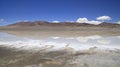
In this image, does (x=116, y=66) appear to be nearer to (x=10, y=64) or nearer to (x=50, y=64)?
(x=50, y=64)

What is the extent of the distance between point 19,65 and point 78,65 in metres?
1.97

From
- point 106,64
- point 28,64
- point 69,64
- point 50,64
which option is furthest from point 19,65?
point 106,64

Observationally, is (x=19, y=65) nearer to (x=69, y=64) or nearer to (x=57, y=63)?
(x=57, y=63)

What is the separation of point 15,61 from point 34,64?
0.87 m

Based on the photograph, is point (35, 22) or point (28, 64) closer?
point (28, 64)

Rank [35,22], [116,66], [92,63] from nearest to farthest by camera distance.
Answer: [116,66], [92,63], [35,22]

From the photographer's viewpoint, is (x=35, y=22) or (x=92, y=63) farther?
(x=35, y=22)

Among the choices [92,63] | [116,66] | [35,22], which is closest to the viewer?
[116,66]

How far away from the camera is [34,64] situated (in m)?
5.68

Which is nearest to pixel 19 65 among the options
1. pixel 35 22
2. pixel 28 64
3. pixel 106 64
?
pixel 28 64

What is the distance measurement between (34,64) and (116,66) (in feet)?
8.88

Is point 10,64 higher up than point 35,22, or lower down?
lower down

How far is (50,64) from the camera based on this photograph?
5.72 meters

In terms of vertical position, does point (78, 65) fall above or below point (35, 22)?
below
